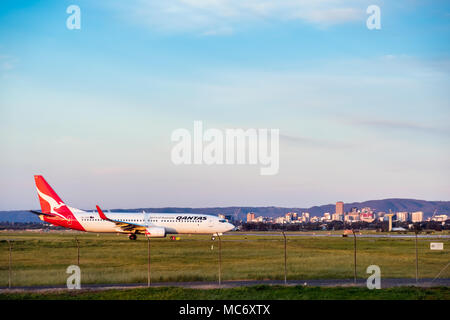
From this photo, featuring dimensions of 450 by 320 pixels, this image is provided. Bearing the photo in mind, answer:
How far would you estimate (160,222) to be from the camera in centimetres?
7075

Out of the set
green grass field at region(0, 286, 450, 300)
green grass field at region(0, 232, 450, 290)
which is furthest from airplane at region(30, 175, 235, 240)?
green grass field at region(0, 286, 450, 300)

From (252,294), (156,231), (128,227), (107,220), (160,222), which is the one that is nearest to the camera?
(252,294)

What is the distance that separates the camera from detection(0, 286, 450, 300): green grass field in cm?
2140

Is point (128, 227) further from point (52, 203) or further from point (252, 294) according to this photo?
point (252, 294)

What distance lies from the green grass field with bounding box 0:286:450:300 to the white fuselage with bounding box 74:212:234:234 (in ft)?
153

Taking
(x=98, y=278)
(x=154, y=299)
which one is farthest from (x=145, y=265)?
(x=154, y=299)

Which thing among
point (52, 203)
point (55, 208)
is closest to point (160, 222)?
point (55, 208)

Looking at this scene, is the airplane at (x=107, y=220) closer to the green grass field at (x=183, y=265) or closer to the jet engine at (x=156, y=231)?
the jet engine at (x=156, y=231)

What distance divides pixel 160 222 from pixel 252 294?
163 feet

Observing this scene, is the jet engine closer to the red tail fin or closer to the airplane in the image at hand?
the airplane

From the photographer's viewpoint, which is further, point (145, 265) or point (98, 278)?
point (145, 265)
